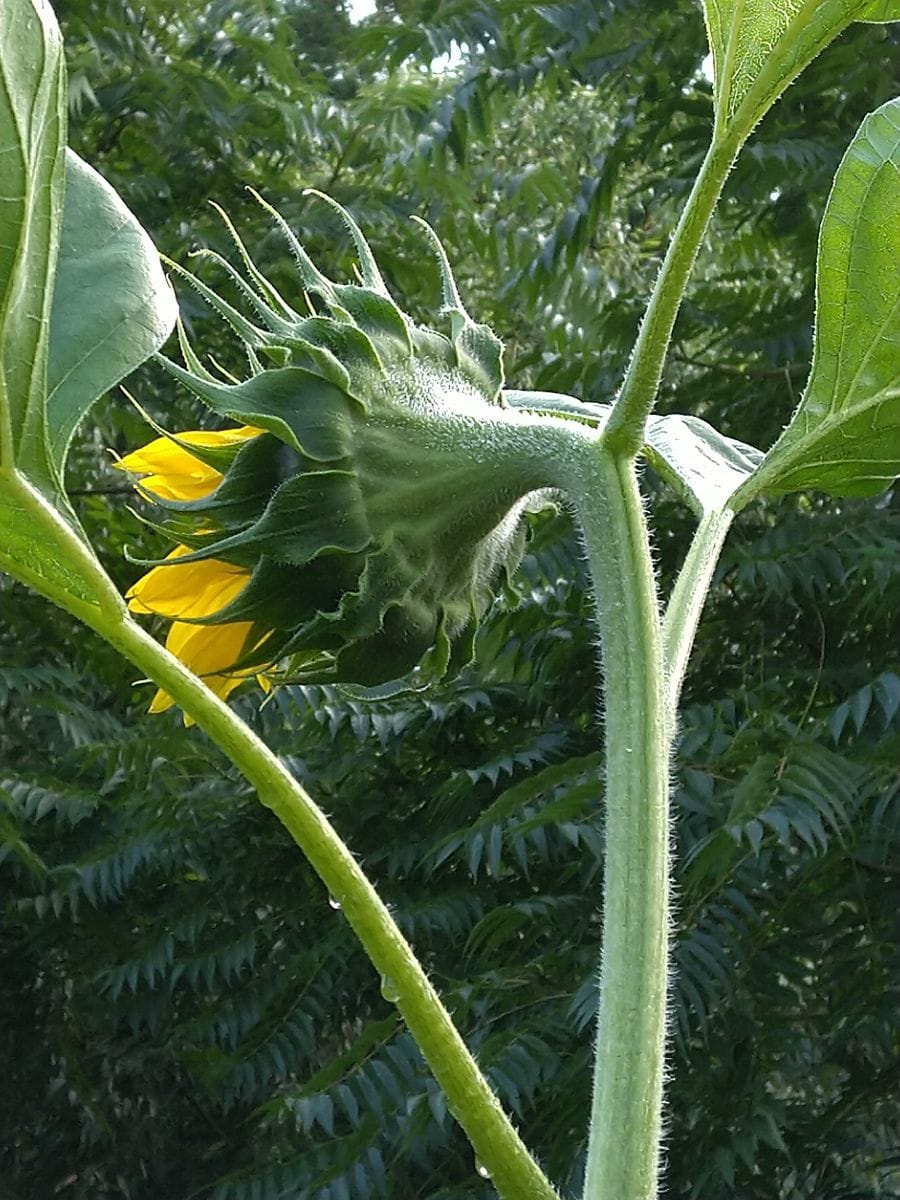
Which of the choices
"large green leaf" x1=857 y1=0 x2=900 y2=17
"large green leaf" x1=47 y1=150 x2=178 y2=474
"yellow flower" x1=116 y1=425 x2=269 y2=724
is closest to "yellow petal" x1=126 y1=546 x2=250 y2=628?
"yellow flower" x1=116 y1=425 x2=269 y2=724

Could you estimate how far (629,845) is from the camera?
0.29 m

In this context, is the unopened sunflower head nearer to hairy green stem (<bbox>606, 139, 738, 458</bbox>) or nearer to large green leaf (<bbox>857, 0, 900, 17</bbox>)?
hairy green stem (<bbox>606, 139, 738, 458</bbox>)

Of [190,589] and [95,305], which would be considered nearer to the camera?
[95,305]

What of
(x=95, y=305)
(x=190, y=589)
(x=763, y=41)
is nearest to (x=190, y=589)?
(x=190, y=589)

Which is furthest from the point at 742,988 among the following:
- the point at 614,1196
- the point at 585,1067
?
the point at 614,1196

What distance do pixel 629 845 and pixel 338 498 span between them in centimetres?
14

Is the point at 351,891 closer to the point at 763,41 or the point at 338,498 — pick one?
the point at 338,498

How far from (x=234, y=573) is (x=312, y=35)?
4300 mm

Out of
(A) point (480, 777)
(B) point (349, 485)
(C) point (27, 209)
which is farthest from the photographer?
(A) point (480, 777)

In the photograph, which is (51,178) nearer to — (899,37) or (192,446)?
(192,446)

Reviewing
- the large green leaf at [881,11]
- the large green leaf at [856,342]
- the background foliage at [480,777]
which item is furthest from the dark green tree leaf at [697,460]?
the background foliage at [480,777]

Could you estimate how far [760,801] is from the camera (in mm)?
1315

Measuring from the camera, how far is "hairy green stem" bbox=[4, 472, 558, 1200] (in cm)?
27

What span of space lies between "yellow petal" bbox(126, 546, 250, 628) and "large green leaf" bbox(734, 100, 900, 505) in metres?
0.17
